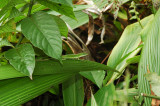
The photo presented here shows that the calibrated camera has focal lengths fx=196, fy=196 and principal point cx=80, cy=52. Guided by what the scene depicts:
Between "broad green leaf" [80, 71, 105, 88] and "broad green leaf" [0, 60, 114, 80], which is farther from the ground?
"broad green leaf" [0, 60, 114, 80]

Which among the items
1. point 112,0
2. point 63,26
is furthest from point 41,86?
point 112,0

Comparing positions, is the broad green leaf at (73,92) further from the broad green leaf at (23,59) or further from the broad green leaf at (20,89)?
the broad green leaf at (23,59)

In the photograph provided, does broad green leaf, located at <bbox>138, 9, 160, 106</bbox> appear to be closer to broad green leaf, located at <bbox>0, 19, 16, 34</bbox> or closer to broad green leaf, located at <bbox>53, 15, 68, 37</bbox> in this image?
broad green leaf, located at <bbox>53, 15, 68, 37</bbox>

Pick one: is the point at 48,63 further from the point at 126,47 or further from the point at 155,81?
the point at 126,47

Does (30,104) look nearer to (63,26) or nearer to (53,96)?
(53,96)

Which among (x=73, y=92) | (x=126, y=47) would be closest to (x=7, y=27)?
(x=73, y=92)

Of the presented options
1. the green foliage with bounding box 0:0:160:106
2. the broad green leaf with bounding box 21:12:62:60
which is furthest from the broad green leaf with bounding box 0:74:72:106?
the broad green leaf with bounding box 21:12:62:60
